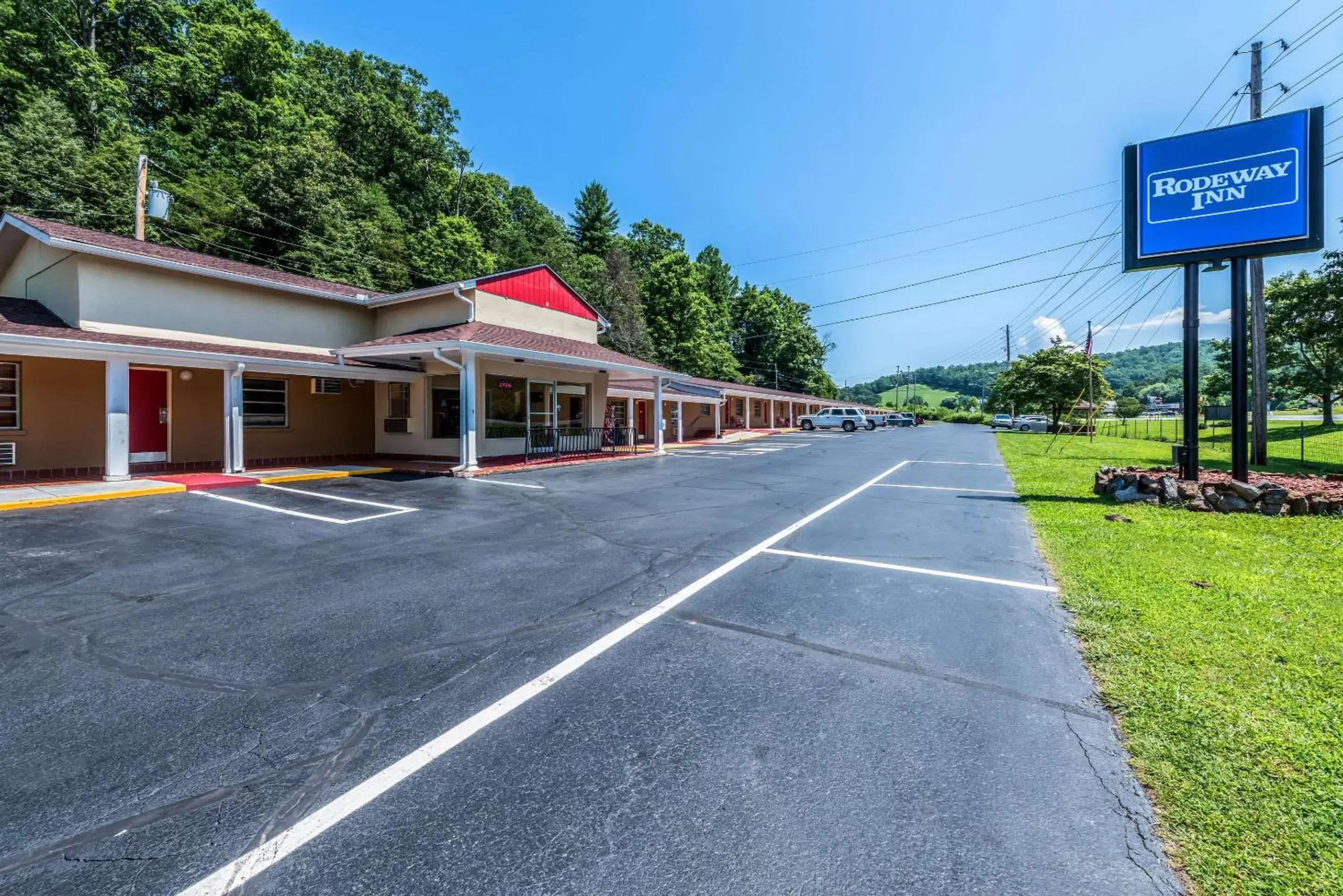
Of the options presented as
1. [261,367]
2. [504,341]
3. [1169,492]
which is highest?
[504,341]

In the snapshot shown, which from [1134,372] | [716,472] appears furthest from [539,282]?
[1134,372]

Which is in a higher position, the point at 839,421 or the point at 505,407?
the point at 839,421

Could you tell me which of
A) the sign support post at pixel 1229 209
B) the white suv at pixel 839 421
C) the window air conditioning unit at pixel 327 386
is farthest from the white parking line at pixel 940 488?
the white suv at pixel 839 421

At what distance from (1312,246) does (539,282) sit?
719 inches

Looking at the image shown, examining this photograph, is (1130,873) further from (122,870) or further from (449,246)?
(449,246)

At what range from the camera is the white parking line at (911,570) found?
5398 mm

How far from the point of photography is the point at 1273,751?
2.61m

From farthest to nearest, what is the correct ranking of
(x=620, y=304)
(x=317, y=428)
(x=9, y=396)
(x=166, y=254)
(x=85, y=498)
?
(x=620, y=304), (x=317, y=428), (x=166, y=254), (x=9, y=396), (x=85, y=498)

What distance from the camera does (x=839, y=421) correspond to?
45.7m

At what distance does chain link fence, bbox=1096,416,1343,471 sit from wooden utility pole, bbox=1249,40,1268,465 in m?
0.72

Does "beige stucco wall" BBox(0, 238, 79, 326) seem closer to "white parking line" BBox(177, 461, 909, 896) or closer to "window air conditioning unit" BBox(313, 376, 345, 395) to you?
"window air conditioning unit" BBox(313, 376, 345, 395)

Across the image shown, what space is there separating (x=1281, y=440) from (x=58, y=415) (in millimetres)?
44257

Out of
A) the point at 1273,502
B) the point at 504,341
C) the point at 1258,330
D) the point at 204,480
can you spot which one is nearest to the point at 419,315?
the point at 504,341

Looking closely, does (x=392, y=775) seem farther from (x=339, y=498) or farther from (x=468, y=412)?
(x=468, y=412)
